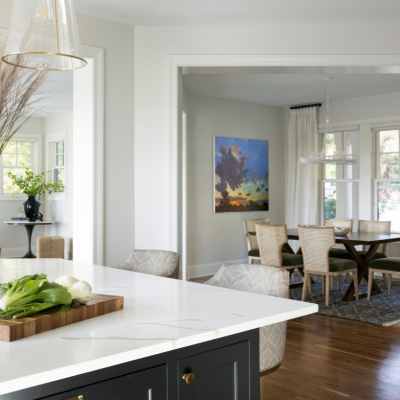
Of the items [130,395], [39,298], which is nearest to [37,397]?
[130,395]

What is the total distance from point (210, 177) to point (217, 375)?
7119mm

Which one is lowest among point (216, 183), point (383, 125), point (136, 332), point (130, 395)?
point (130, 395)

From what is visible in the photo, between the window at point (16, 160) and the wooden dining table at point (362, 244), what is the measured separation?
561cm

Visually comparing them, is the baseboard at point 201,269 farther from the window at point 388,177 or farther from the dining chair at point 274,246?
the window at point 388,177

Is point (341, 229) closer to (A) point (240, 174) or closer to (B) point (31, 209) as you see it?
(A) point (240, 174)

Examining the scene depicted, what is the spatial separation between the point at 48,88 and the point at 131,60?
3431mm

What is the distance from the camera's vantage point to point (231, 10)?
4.47 meters

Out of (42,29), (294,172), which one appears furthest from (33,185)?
A: (42,29)


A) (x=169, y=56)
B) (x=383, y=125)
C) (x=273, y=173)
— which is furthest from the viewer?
(x=273, y=173)

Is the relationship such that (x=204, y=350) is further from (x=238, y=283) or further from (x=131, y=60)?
(x=131, y=60)

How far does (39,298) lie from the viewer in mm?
1655

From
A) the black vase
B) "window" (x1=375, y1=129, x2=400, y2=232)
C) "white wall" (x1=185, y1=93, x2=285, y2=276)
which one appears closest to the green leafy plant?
the black vase

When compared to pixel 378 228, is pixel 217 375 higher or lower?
lower

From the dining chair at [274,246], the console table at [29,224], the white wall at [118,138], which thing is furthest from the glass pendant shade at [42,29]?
the console table at [29,224]
